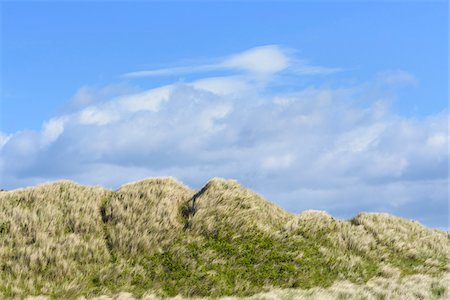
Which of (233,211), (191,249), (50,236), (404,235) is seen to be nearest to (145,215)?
(191,249)

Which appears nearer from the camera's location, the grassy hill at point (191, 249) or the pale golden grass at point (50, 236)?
the grassy hill at point (191, 249)

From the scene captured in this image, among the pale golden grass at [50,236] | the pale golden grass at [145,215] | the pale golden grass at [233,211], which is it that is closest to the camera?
the pale golden grass at [50,236]

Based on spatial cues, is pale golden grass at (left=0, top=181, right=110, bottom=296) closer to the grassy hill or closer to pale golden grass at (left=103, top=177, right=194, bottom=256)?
the grassy hill

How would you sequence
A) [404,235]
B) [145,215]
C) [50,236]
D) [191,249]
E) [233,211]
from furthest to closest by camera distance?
[404,235], [233,211], [145,215], [50,236], [191,249]

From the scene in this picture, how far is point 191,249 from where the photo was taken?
23094 millimetres

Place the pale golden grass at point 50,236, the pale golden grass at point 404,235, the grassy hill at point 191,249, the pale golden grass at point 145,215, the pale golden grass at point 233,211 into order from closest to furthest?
1. the grassy hill at point 191,249
2. the pale golden grass at point 50,236
3. the pale golden grass at point 145,215
4. the pale golden grass at point 233,211
5. the pale golden grass at point 404,235

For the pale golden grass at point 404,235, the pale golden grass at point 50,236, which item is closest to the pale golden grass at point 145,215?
the pale golden grass at point 50,236

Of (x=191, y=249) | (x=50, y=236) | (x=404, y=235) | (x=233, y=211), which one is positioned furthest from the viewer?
(x=404, y=235)

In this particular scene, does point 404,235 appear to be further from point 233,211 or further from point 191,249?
point 191,249

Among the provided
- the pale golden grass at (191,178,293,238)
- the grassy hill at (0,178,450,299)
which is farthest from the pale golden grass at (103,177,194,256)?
the pale golden grass at (191,178,293,238)

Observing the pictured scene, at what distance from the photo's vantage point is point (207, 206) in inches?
983

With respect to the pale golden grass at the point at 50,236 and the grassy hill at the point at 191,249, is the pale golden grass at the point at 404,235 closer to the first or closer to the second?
the grassy hill at the point at 191,249

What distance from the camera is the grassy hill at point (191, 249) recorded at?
70.8ft

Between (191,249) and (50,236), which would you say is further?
(50,236)
